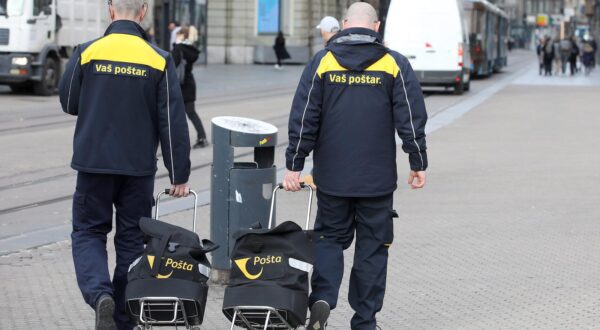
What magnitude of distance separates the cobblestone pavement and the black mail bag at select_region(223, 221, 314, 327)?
1.11 m

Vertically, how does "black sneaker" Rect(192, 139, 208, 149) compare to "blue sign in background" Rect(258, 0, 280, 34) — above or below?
below

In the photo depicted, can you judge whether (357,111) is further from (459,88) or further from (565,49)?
(565,49)

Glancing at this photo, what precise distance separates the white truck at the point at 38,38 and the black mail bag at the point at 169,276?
20.8m

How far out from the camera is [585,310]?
6926mm

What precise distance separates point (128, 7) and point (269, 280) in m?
1.36

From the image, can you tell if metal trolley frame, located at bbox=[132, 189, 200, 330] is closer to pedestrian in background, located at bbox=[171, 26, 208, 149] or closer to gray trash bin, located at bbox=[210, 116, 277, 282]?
gray trash bin, located at bbox=[210, 116, 277, 282]

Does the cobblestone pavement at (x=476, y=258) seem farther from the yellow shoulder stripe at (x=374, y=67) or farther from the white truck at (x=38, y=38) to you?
the white truck at (x=38, y=38)

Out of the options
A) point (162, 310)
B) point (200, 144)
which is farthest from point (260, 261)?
point (200, 144)

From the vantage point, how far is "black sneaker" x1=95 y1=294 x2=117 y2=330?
538cm

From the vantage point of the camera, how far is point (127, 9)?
221 inches

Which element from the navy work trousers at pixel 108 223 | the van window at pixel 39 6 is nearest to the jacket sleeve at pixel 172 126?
the navy work trousers at pixel 108 223

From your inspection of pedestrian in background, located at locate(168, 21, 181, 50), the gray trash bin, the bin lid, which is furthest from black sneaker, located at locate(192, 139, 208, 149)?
pedestrian in background, located at locate(168, 21, 181, 50)

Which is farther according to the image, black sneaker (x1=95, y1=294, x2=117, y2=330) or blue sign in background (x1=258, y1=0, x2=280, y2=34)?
blue sign in background (x1=258, y1=0, x2=280, y2=34)

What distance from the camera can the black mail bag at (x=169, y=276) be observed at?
530 centimetres
